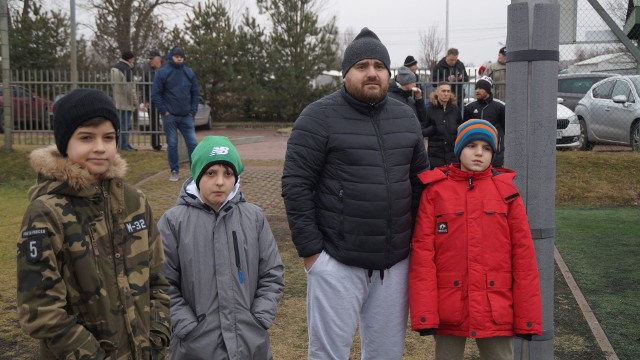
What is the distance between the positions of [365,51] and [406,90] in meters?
4.32

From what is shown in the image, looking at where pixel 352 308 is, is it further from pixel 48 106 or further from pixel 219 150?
pixel 48 106

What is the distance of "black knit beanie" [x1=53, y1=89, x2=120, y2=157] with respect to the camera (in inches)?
98.2

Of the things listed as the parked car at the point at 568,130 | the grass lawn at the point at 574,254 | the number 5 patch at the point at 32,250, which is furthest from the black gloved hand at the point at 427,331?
the parked car at the point at 568,130

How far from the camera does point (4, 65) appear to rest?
13500 mm

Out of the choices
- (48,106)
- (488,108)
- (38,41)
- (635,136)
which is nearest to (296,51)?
(38,41)

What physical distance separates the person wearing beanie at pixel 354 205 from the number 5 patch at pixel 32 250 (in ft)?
4.30

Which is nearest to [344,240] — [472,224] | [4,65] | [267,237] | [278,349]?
[267,237]

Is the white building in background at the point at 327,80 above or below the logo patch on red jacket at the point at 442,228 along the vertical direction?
above

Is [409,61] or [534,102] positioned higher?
[409,61]

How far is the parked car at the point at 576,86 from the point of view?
17256mm

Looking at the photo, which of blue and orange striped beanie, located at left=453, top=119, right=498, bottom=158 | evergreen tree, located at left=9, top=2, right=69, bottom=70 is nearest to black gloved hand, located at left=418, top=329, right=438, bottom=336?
blue and orange striped beanie, located at left=453, top=119, right=498, bottom=158

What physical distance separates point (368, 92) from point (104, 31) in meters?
29.6

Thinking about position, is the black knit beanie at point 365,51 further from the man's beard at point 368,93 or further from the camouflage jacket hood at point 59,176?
the camouflage jacket hood at point 59,176

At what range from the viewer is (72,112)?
2490 millimetres
